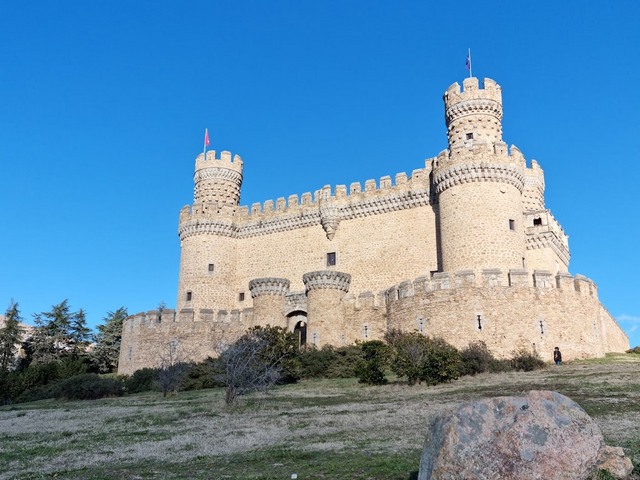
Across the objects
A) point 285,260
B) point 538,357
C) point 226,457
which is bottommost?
point 226,457

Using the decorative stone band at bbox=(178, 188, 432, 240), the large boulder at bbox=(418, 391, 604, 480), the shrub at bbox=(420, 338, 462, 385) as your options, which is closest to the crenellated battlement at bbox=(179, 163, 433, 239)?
the decorative stone band at bbox=(178, 188, 432, 240)

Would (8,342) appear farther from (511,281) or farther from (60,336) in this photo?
(511,281)

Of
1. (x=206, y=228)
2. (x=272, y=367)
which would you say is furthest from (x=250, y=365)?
(x=206, y=228)

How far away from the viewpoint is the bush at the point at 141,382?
84.7 ft

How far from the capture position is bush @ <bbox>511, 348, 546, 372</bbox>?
842 inches

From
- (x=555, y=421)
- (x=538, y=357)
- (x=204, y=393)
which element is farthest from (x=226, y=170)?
(x=555, y=421)

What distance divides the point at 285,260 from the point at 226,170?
6.79 m

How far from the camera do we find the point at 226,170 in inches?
1516

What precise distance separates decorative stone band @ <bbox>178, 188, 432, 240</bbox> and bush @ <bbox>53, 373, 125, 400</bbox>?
12.9 metres

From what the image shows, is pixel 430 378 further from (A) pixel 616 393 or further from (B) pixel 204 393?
(B) pixel 204 393

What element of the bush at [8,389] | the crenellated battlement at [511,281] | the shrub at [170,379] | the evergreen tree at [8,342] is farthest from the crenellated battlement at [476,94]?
the evergreen tree at [8,342]

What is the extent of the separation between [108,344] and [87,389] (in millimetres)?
19096

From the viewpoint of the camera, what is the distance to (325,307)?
27.8 m

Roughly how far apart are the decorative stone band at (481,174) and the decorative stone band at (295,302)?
832cm
